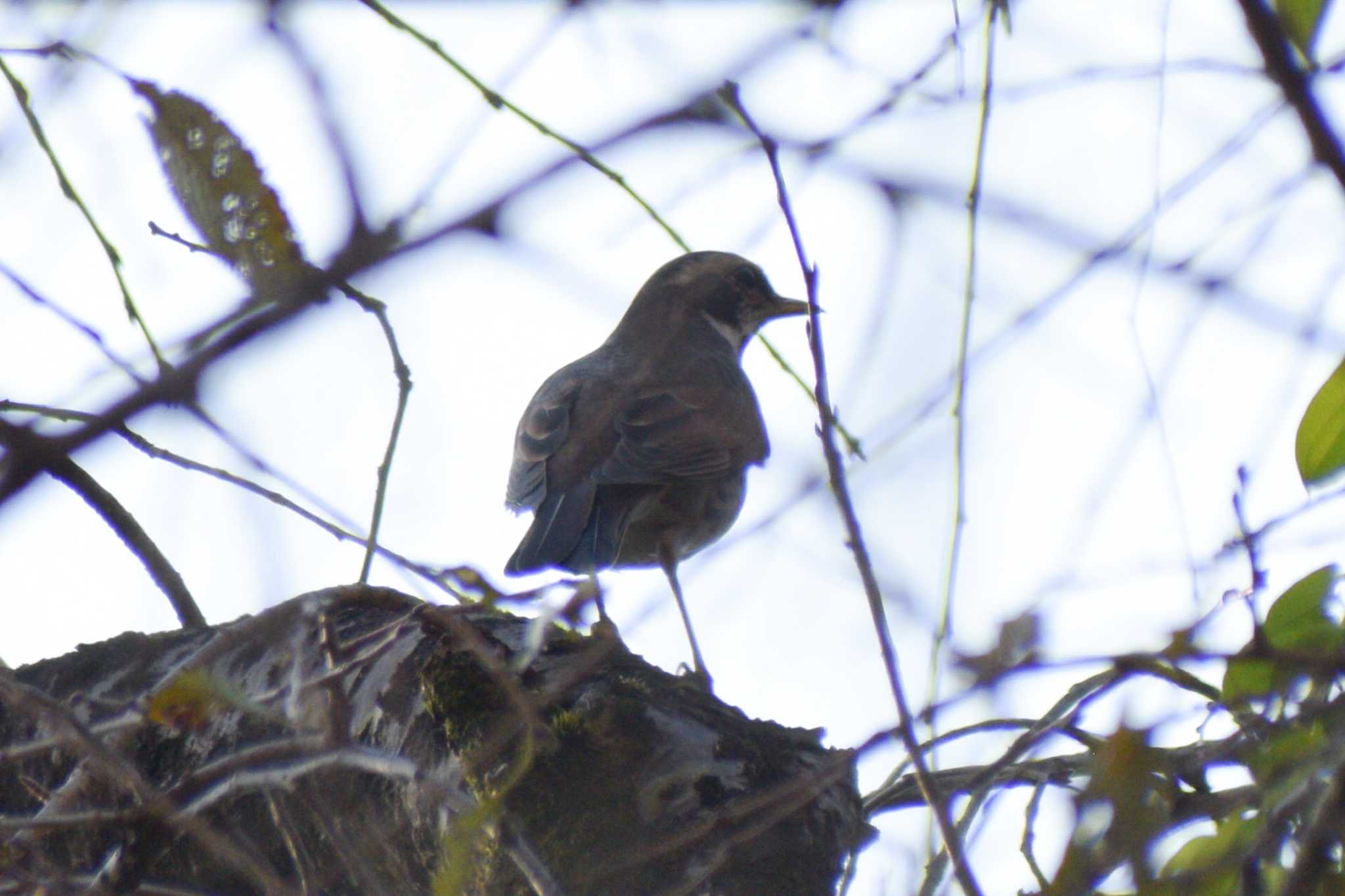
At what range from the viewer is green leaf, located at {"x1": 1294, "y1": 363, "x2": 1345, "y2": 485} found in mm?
2270

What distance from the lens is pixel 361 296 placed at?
1980 mm

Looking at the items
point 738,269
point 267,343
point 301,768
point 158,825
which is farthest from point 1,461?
point 738,269

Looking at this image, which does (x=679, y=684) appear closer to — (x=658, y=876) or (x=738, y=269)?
(x=658, y=876)

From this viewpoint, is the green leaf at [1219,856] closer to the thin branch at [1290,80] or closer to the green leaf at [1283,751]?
the green leaf at [1283,751]

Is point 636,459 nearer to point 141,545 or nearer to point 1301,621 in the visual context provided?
point 141,545

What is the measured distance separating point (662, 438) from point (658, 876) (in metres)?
3.49

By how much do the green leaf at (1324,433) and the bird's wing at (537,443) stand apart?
407 centimetres

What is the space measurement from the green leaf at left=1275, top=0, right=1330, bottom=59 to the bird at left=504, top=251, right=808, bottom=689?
3.31 metres

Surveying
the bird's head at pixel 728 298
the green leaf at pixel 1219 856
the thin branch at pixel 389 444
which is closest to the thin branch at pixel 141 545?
the thin branch at pixel 389 444

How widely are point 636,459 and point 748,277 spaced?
8.23 feet

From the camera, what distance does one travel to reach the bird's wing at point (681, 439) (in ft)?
20.0

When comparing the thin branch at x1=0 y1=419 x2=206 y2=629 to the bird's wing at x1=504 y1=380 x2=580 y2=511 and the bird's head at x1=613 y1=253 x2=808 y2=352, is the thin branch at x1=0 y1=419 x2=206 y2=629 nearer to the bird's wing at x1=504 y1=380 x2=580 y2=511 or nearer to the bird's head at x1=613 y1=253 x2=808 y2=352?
the bird's wing at x1=504 y1=380 x2=580 y2=511

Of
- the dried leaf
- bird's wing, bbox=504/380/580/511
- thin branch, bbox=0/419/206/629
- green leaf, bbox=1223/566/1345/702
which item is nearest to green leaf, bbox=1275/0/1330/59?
green leaf, bbox=1223/566/1345/702

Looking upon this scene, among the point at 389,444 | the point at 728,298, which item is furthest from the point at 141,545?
the point at 728,298
